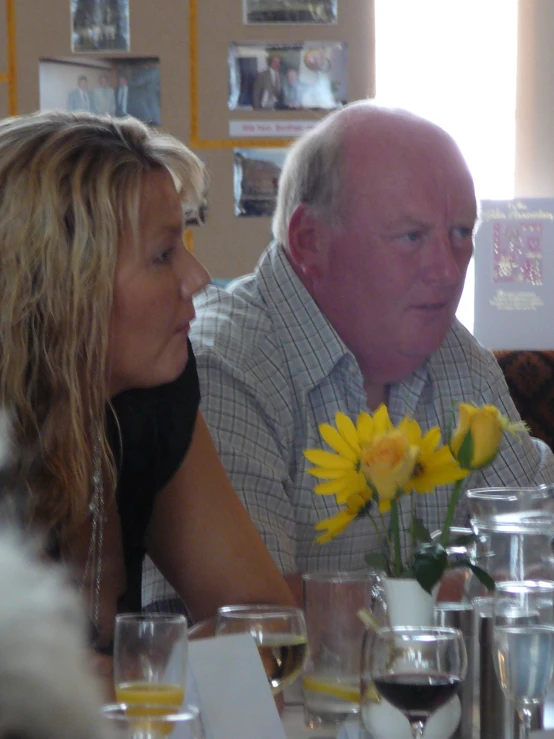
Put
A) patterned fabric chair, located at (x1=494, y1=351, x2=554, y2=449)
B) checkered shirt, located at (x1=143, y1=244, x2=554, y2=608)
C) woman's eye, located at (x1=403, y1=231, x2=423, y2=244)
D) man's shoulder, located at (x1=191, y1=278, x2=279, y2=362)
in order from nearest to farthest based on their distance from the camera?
checkered shirt, located at (x1=143, y1=244, x2=554, y2=608), man's shoulder, located at (x1=191, y1=278, x2=279, y2=362), woman's eye, located at (x1=403, y1=231, x2=423, y2=244), patterned fabric chair, located at (x1=494, y1=351, x2=554, y2=449)

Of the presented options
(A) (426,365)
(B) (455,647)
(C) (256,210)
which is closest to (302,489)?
(A) (426,365)

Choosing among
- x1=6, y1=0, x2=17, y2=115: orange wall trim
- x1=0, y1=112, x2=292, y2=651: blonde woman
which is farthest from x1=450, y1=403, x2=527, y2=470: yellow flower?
x1=6, y1=0, x2=17, y2=115: orange wall trim

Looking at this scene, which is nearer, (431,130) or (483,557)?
(483,557)

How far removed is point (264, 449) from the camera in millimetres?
1676

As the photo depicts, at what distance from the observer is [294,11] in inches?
115

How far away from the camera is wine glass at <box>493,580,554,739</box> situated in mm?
813

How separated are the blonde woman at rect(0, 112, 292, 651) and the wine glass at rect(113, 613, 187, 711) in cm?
37

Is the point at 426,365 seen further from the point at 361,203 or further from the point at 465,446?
the point at 465,446

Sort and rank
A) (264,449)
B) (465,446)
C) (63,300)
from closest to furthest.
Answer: (465,446) < (63,300) < (264,449)

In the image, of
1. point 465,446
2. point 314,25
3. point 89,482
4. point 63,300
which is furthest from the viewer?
point 314,25

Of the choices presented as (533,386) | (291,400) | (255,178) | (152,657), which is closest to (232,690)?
(152,657)

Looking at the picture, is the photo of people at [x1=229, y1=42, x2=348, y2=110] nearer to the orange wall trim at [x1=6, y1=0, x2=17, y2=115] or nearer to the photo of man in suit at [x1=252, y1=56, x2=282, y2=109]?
the photo of man in suit at [x1=252, y1=56, x2=282, y2=109]

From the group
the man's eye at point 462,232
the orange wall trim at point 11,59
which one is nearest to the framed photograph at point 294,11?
the orange wall trim at point 11,59

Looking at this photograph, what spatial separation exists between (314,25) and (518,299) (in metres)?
0.98
